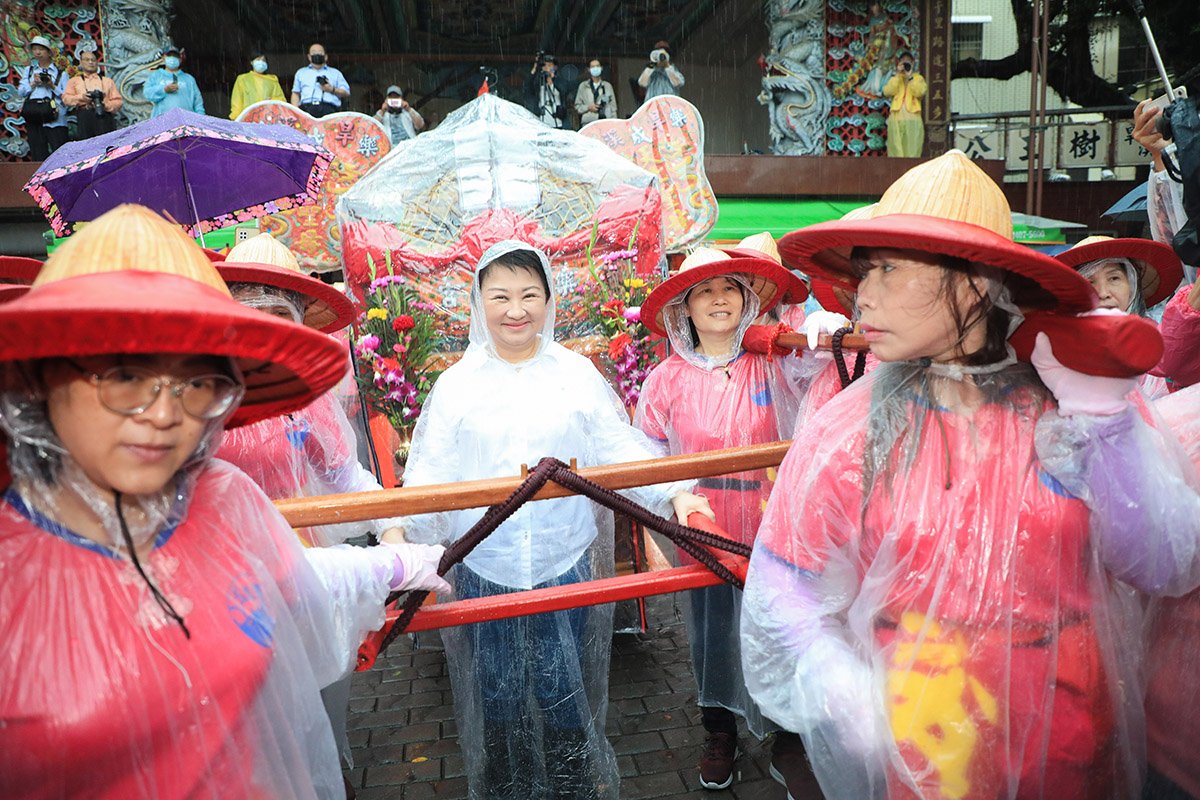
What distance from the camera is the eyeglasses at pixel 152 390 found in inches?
44.1

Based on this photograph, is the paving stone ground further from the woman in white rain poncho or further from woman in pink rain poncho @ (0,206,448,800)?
woman in pink rain poncho @ (0,206,448,800)

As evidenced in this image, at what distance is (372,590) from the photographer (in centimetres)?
164

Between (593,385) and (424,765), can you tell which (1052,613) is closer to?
(593,385)

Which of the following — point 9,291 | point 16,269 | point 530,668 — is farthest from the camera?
point 16,269

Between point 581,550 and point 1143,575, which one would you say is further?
point 581,550

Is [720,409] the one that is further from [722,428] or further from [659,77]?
[659,77]

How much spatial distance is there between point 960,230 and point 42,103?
11725mm

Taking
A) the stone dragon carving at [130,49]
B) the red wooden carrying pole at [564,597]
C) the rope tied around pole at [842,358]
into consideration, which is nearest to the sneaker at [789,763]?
the red wooden carrying pole at [564,597]

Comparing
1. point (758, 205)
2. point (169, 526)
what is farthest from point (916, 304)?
point (758, 205)

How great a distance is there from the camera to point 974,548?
55.2 inches

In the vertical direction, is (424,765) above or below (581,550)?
below

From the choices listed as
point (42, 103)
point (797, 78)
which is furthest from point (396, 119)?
point (797, 78)

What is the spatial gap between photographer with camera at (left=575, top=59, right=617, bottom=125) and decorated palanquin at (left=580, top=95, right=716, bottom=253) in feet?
20.3

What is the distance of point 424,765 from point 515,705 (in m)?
0.93
